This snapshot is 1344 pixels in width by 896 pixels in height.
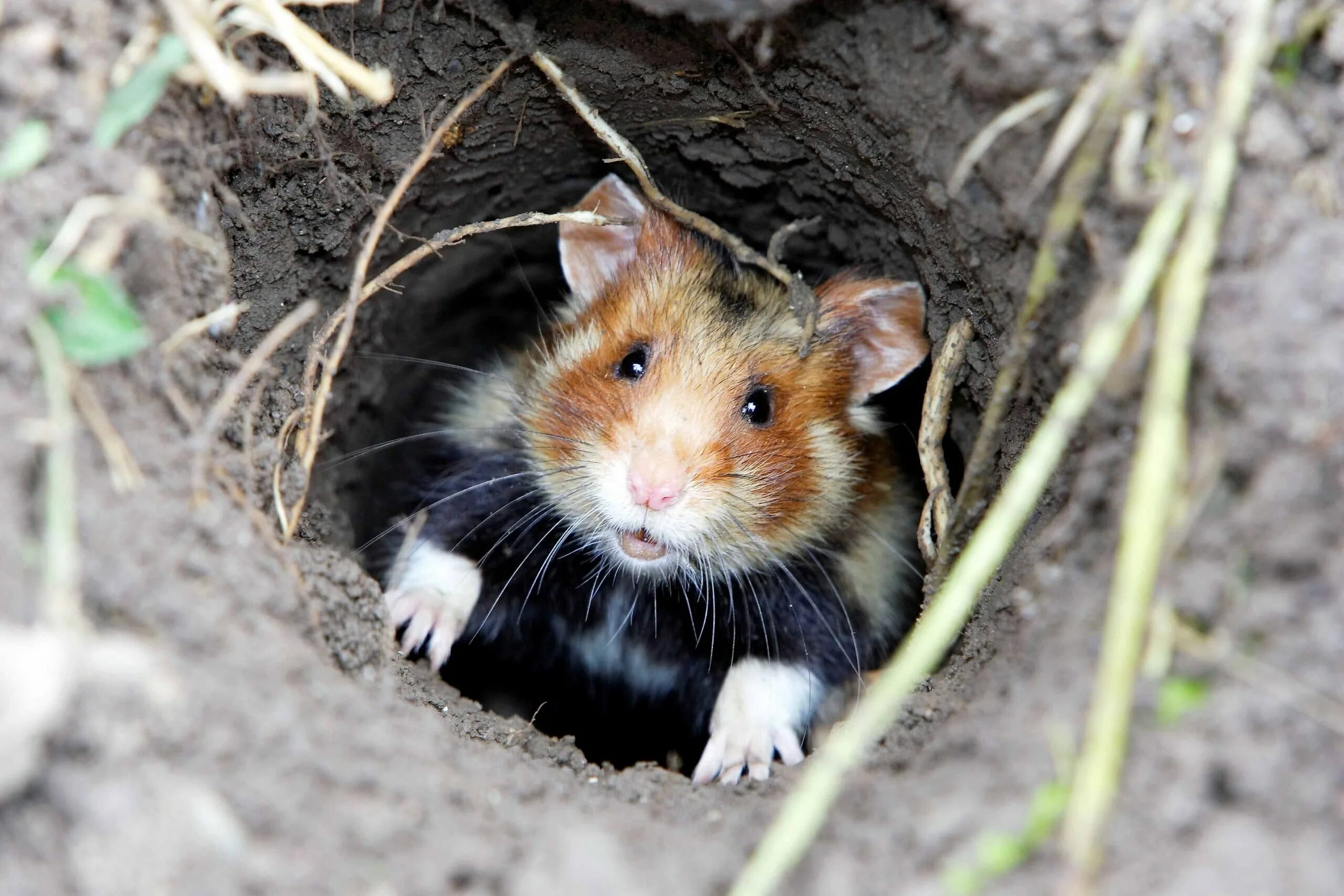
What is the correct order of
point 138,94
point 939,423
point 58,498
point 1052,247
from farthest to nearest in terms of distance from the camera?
point 939,423, point 1052,247, point 138,94, point 58,498

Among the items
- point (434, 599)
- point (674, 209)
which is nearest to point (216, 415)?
point (434, 599)

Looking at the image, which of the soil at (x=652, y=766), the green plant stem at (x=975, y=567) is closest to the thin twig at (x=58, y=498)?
the soil at (x=652, y=766)

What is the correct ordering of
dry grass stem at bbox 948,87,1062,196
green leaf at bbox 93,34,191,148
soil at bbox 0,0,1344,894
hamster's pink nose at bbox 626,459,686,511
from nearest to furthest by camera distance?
soil at bbox 0,0,1344,894 < green leaf at bbox 93,34,191,148 < dry grass stem at bbox 948,87,1062,196 < hamster's pink nose at bbox 626,459,686,511

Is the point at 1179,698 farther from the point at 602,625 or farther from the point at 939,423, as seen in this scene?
the point at 602,625

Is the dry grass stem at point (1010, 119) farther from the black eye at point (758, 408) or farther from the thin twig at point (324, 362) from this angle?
the thin twig at point (324, 362)

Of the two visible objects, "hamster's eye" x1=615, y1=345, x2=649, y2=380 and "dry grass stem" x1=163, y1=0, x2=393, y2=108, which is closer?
"dry grass stem" x1=163, y1=0, x2=393, y2=108

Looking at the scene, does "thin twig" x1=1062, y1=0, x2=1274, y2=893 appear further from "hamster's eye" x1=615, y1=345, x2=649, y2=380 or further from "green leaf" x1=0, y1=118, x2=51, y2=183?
"green leaf" x1=0, y1=118, x2=51, y2=183

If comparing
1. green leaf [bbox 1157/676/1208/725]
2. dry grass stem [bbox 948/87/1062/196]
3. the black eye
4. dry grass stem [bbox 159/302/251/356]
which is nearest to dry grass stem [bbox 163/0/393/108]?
dry grass stem [bbox 159/302/251/356]
